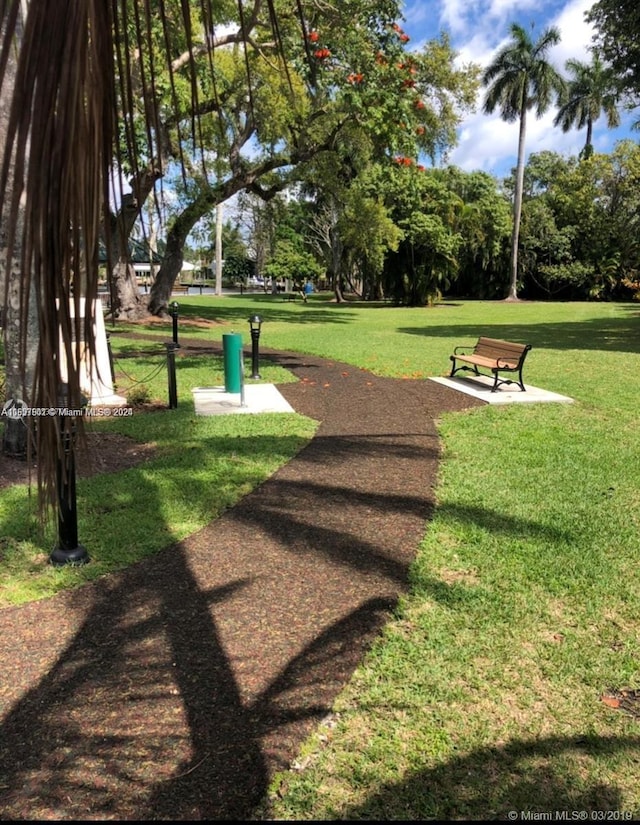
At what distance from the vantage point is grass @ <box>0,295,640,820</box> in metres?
2.26

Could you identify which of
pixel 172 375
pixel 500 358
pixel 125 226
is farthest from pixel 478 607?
pixel 500 358

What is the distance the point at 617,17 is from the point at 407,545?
17629 mm

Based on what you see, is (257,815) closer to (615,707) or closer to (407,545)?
(615,707)

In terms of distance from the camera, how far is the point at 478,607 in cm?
344

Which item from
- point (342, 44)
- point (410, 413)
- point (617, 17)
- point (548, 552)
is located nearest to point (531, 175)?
point (617, 17)

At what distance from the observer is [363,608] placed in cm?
344

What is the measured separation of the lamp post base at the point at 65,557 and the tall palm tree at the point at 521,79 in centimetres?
4461

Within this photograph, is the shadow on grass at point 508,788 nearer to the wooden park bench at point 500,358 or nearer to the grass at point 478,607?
the grass at point 478,607

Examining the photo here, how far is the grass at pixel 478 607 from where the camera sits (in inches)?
88.8

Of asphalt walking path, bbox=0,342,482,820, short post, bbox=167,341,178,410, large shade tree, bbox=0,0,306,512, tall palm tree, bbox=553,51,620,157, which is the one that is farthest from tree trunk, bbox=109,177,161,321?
tall palm tree, bbox=553,51,620,157

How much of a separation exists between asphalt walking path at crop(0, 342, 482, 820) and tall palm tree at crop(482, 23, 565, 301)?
4368 cm

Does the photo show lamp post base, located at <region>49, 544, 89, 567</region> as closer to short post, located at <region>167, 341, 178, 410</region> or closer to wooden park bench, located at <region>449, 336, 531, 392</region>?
short post, located at <region>167, 341, 178, 410</region>

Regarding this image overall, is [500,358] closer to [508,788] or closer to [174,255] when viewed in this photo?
[508,788]

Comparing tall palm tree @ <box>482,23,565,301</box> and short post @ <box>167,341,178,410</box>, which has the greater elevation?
tall palm tree @ <box>482,23,565,301</box>
